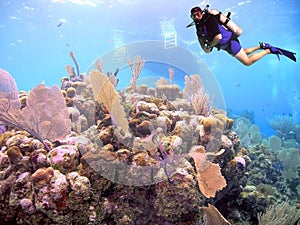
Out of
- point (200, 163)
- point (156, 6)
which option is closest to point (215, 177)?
point (200, 163)

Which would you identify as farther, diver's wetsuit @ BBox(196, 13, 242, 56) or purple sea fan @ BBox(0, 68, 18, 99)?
purple sea fan @ BBox(0, 68, 18, 99)

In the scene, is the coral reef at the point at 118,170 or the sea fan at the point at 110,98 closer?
the coral reef at the point at 118,170

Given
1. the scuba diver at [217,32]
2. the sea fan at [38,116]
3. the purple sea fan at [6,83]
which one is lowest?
the sea fan at [38,116]

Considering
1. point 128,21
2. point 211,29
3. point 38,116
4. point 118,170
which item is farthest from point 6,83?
point 128,21

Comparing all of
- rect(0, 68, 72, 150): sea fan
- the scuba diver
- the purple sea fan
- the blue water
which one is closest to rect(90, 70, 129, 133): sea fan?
rect(0, 68, 72, 150): sea fan

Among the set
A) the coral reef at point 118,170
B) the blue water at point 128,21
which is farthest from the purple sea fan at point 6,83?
the blue water at point 128,21

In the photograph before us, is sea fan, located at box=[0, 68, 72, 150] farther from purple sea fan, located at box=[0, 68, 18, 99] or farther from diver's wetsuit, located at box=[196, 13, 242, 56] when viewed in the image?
diver's wetsuit, located at box=[196, 13, 242, 56]

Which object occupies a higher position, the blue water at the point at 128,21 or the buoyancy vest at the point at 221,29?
the blue water at the point at 128,21

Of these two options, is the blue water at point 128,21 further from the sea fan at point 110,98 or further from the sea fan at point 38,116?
the sea fan at point 38,116

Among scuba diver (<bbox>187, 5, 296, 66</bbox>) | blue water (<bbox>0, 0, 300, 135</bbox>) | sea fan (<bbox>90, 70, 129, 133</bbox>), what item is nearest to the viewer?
scuba diver (<bbox>187, 5, 296, 66</bbox>)

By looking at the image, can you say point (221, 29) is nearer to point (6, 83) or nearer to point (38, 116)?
point (38, 116)

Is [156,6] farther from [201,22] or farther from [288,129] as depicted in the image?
[201,22]

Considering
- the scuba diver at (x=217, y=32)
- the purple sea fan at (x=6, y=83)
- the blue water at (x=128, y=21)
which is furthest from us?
the blue water at (x=128, y=21)

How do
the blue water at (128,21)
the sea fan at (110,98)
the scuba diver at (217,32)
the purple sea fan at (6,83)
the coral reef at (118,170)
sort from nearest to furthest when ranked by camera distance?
the coral reef at (118,170)
the scuba diver at (217,32)
the sea fan at (110,98)
the purple sea fan at (6,83)
the blue water at (128,21)
